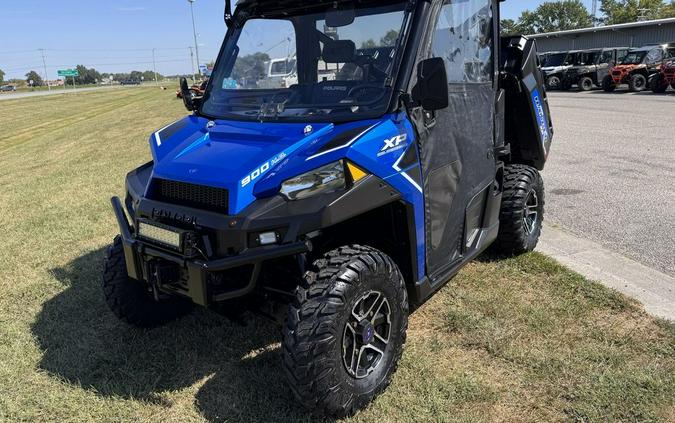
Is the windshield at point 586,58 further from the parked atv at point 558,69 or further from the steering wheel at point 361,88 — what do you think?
the steering wheel at point 361,88

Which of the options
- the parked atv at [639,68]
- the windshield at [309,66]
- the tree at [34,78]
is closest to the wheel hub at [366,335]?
the windshield at [309,66]

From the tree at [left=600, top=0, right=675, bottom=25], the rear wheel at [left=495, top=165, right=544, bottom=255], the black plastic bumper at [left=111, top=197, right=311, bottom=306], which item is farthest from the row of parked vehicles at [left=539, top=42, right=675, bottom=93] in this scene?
the tree at [left=600, top=0, right=675, bottom=25]

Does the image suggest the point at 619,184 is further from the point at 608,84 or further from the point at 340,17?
the point at 608,84

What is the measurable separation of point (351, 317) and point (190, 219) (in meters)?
0.97

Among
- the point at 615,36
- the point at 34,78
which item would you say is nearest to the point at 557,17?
the point at 615,36

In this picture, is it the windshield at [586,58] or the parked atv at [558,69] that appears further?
the parked atv at [558,69]

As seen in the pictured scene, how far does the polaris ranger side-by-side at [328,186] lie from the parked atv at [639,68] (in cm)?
2423

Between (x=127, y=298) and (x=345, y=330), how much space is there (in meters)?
1.65

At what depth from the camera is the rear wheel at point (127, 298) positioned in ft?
11.7

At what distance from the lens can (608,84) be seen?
25.9 metres

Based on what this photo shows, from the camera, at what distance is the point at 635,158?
9.19m

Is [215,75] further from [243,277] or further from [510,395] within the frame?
[510,395]

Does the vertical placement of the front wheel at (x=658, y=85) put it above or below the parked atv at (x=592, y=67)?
below

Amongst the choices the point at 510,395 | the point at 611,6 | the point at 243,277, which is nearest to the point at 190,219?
the point at 243,277
